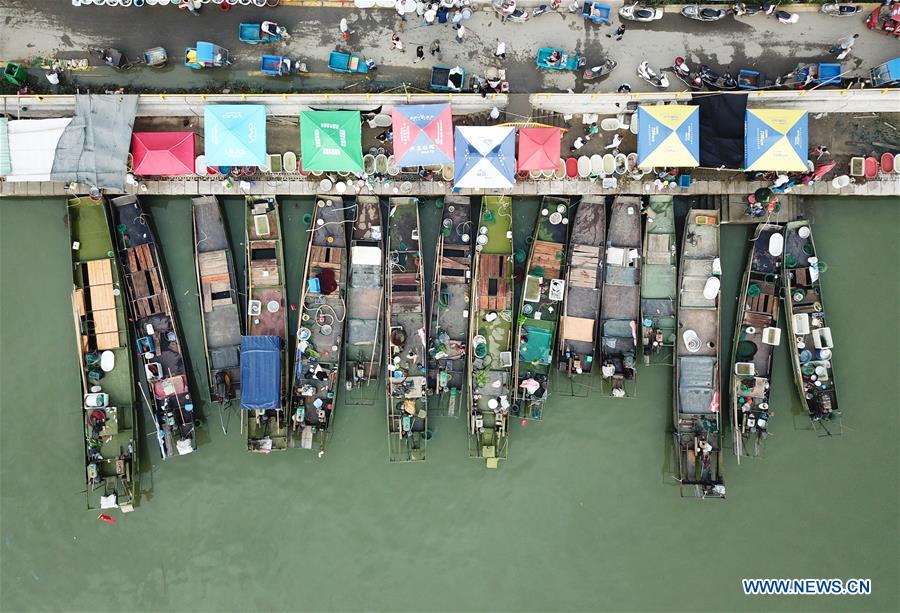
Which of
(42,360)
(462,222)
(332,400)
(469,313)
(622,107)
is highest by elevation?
(622,107)

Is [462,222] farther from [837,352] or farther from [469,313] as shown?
[837,352]

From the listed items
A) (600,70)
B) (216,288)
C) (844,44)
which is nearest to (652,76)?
(600,70)

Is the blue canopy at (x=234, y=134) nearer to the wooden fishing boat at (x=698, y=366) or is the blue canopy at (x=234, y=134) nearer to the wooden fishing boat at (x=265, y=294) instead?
the wooden fishing boat at (x=265, y=294)

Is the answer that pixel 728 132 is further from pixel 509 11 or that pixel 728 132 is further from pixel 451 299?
pixel 451 299

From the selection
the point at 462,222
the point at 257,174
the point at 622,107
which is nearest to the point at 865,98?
the point at 622,107

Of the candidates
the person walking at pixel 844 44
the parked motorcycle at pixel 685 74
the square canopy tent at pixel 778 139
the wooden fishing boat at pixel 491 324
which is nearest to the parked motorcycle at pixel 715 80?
the parked motorcycle at pixel 685 74

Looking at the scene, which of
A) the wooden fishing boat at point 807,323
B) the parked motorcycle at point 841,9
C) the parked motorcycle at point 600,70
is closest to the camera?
the parked motorcycle at point 841,9
